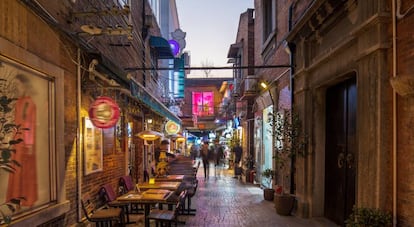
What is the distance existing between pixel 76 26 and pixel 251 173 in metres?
11.9

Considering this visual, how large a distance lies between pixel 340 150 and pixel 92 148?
17.3 feet

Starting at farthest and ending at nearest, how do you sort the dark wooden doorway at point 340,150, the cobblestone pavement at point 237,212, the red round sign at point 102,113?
the cobblestone pavement at point 237,212 < the dark wooden doorway at point 340,150 < the red round sign at point 102,113

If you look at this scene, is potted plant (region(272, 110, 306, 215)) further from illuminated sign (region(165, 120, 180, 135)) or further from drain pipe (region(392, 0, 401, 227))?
illuminated sign (region(165, 120, 180, 135))

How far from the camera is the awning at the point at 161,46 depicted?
1634 cm

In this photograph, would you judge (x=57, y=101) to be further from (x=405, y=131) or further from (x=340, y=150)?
(x=340, y=150)

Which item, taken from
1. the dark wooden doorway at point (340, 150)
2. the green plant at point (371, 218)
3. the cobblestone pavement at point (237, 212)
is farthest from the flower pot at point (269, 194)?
the green plant at point (371, 218)

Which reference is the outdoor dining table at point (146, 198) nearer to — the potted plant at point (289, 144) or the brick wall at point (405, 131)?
the potted plant at point (289, 144)

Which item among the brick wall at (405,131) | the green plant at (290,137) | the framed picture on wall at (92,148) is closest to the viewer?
the brick wall at (405,131)

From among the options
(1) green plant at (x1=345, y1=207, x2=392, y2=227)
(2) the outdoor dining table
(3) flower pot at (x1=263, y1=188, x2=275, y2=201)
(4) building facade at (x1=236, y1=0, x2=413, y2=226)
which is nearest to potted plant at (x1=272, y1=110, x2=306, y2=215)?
(4) building facade at (x1=236, y1=0, x2=413, y2=226)

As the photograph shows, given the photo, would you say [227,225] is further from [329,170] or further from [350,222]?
[350,222]

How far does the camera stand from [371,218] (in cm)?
450

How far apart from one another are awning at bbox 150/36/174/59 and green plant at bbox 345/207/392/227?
13.3 metres

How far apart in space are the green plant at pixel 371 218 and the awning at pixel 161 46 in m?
13.3

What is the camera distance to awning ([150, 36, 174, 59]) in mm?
16344
